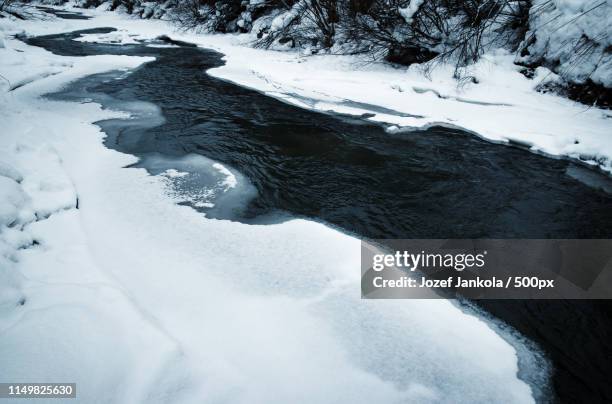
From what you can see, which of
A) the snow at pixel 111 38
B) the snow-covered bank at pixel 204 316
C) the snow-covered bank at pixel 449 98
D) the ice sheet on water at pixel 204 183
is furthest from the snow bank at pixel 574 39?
the snow at pixel 111 38

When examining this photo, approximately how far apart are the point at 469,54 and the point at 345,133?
367 centimetres

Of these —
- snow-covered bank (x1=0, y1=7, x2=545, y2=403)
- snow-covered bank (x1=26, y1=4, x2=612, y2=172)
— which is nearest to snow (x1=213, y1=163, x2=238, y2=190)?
snow-covered bank (x1=0, y1=7, x2=545, y2=403)

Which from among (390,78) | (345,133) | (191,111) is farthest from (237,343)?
(390,78)

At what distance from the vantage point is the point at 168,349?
1812 mm

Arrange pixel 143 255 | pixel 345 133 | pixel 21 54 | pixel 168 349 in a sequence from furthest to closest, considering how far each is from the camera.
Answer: pixel 21 54 → pixel 345 133 → pixel 143 255 → pixel 168 349

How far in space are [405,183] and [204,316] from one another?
2.54 metres

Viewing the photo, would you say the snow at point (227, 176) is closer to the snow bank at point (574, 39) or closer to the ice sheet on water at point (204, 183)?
the ice sheet on water at point (204, 183)

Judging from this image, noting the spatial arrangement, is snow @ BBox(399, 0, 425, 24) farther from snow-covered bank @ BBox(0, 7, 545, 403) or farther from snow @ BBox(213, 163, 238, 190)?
snow-covered bank @ BBox(0, 7, 545, 403)

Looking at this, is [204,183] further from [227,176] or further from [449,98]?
[449,98]

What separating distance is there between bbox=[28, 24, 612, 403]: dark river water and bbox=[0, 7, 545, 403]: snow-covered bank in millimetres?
322

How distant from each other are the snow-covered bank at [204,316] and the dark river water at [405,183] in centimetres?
32

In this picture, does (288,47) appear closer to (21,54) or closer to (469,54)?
(469,54)

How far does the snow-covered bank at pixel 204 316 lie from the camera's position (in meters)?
1.74

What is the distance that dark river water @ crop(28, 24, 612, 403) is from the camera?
2.31 m
